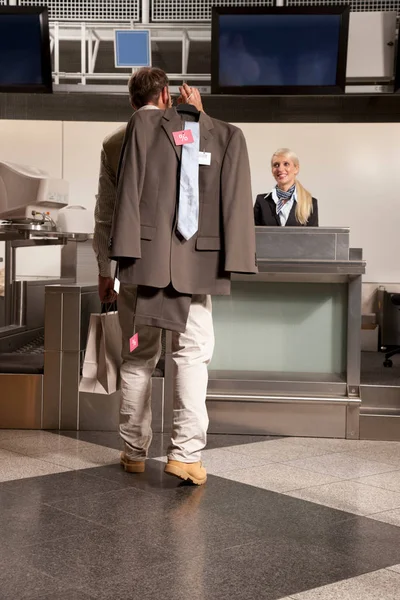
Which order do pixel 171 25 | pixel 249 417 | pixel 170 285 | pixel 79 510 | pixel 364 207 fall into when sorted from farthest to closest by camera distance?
pixel 364 207
pixel 171 25
pixel 249 417
pixel 170 285
pixel 79 510

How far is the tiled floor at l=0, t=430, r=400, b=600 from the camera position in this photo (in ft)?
6.47

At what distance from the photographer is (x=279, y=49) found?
664 centimetres

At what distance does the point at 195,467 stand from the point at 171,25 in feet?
17.4

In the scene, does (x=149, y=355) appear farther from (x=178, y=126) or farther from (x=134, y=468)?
(x=178, y=126)

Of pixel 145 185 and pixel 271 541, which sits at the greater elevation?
pixel 145 185

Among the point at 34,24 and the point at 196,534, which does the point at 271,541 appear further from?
the point at 34,24

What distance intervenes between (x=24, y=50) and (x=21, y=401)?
383cm

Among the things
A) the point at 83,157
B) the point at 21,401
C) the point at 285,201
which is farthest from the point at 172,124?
the point at 83,157

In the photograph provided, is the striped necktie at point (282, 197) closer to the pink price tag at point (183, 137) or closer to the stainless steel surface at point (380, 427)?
the stainless steel surface at point (380, 427)

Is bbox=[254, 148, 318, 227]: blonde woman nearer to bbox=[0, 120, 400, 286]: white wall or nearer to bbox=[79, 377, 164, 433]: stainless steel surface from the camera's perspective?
bbox=[79, 377, 164, 433]: stainless steel surface

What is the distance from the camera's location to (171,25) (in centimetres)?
730

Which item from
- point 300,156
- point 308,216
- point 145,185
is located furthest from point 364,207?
point 145,185

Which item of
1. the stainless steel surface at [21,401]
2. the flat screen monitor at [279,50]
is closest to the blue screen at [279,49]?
the flat screen monitor at [279,50]

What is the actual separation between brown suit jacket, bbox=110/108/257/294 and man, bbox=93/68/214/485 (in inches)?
5.3
